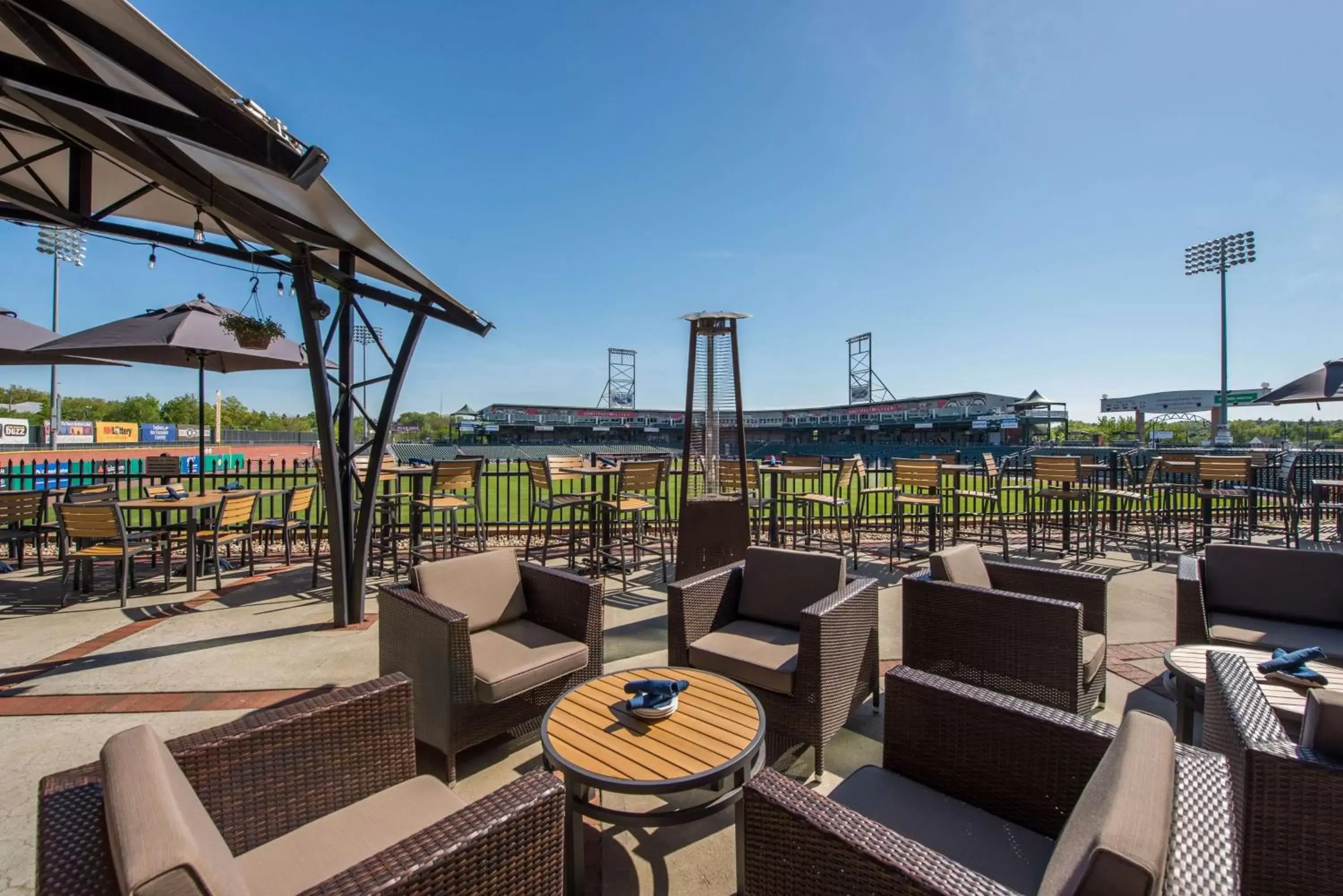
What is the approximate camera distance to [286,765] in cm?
150

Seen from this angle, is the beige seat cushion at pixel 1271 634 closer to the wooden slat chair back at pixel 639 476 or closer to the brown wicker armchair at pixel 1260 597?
the brown wicker armchair at pixel 1260 597

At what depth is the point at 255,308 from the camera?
461 cm

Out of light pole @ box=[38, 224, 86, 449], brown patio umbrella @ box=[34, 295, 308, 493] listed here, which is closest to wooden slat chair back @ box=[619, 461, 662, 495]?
brown patio umbrella @ box=[34, 295, 308, 493]

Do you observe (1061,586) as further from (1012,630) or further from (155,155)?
(155,155)

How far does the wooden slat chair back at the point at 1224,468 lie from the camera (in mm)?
6469

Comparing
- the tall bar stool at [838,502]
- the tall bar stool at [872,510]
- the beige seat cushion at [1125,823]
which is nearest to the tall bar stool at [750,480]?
the tall bar stool at [838,502]

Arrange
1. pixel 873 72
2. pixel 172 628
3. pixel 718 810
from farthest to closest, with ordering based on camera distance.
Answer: pixel 873 72 → pixel 172 628 → pixel 718 810

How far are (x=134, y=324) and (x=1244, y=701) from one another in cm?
882

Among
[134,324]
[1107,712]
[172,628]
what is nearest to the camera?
[1107,712]

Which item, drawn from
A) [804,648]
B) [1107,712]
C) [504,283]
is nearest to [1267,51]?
[1107,712]

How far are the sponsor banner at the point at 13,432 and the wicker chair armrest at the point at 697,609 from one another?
53494 millimetres

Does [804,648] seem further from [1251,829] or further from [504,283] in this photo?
[504,283]

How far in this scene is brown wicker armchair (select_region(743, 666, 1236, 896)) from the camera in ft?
2.92

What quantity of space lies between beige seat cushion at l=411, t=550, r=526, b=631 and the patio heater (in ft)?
5.46
